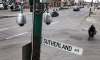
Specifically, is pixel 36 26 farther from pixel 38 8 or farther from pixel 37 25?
pixel 38 8

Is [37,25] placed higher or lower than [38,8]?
lower

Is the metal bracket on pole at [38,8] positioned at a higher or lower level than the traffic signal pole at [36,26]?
higher

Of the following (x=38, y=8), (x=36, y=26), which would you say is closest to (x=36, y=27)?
(x=36, y=26)

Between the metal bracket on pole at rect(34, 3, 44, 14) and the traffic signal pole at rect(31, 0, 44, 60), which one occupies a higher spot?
the metal bracket on pole at rect(34, 3, 44, 14)

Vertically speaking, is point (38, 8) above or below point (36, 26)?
above

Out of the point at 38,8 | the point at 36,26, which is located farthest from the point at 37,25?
the point at 38,8

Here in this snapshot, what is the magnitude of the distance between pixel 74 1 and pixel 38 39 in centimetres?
13193

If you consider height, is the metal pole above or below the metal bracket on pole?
below

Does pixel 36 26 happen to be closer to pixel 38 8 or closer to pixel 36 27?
pixel 36 27

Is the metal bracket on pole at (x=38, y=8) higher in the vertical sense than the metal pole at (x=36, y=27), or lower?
higher

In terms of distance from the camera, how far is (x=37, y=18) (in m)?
3.79

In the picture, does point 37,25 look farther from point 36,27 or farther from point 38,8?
point 38,8

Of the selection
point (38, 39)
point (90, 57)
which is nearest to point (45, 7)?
point (38, 39)

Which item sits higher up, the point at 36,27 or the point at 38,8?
the point at 38,8
